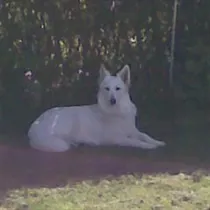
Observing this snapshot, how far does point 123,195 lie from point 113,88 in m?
1.95

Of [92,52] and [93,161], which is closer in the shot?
[93,161]

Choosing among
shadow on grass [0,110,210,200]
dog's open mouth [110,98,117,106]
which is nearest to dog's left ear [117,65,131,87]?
dog's open mouth [110,98,117,106]

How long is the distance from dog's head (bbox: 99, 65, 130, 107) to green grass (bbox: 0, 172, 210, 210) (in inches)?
53.0

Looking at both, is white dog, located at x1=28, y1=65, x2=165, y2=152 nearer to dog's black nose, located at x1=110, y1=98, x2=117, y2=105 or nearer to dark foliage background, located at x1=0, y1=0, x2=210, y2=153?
dog's black nose, located at x1=110, y1=98, x2=117, y2=105

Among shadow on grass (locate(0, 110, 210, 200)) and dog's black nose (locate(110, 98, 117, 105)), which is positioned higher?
dog's black nose (locate(110, 98, 117, 105))

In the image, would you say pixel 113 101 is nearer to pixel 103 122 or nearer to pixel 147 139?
pixel 103 122

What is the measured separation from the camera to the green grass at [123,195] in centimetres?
587

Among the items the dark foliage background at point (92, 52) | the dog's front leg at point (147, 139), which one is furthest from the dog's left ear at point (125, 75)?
the dark foliage background at point (92, 52)

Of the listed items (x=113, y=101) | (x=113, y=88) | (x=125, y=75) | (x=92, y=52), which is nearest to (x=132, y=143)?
(x=113, y=101)

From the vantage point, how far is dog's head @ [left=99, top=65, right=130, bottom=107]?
786cm

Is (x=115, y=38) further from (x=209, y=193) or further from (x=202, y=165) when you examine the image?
(x=209, y=193)

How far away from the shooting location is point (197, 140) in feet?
26.8

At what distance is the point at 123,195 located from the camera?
6148 millimetres

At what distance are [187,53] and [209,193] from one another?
2.86 m
